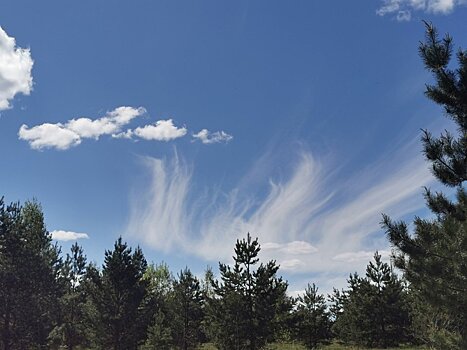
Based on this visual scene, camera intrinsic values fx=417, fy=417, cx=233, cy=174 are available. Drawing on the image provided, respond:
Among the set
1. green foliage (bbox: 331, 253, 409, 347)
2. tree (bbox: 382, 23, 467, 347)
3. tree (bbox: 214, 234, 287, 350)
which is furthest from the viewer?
green foliage (bbox: 331, 253, 409, 347)

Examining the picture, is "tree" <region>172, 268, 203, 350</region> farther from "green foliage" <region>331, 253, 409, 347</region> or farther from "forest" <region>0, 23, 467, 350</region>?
"green foliage" <region>331, 253, 409, 347</region>

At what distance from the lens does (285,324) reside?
28.4 m

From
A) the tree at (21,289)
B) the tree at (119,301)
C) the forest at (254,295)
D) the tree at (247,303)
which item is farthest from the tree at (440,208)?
the tree at (21,289)

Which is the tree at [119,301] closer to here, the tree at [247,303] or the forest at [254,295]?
the forest at [254,295]

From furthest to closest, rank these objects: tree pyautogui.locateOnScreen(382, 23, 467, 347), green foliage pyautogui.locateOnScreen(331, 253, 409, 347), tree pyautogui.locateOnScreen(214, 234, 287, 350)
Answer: green foliage pyautogui.locateOnScreen(331, 253, 409, 347)
tree pyautogui.locateOnScreen(214, 234, 287, 350)
tree pyautogui.locateOnScreen(382, 23, 467, 347)

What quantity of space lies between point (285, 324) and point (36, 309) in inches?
767

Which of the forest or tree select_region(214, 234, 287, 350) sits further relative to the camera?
tree select_region(214, 234, 287, 350)

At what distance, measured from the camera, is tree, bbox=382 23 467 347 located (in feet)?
32.7

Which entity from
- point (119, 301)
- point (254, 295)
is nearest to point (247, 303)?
point (254, 295)

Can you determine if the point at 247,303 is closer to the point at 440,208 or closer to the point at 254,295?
the point at 254,295

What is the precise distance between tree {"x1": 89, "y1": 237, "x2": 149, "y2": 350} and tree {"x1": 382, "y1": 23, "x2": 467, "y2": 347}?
2466cm

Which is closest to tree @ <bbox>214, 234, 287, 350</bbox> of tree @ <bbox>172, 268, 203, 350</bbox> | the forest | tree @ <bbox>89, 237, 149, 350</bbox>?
the forest

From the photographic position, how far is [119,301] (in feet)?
104

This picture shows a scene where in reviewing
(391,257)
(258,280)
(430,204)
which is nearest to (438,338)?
(391,257)
